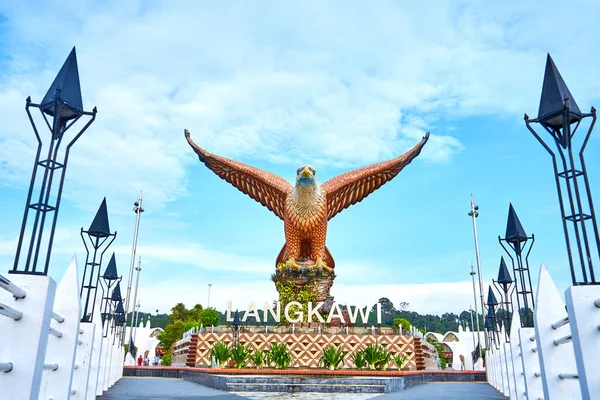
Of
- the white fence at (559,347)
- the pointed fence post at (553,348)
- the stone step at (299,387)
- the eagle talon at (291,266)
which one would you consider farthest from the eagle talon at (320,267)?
the pointed fence post at (553,348)

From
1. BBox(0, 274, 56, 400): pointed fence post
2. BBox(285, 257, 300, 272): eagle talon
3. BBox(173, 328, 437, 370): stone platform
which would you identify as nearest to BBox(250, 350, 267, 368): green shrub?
BBox(173, 328, 437, 370): stone platform

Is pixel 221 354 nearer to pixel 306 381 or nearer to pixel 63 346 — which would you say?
pixel 306 381

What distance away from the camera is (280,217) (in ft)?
74.3

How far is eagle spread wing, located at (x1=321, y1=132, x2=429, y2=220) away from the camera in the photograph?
864 inches

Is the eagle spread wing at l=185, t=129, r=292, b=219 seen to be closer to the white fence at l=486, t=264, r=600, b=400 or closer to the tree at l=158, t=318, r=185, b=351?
the white fence at l=486, t=264, r=600, b=400

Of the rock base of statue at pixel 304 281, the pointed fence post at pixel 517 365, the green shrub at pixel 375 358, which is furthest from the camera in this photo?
the rock base of statue at pixel 304 281

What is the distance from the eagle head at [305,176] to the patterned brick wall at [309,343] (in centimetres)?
637

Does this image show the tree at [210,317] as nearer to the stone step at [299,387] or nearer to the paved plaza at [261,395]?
the paved plaza at [261,395]

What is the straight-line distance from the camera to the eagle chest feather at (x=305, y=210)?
66.3 ft

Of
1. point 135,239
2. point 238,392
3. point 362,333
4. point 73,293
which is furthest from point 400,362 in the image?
point 135,239

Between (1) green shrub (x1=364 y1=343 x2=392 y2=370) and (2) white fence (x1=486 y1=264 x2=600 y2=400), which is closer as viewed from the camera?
(2) white fence (x1=486 y1=264 x2=600 y2=400)

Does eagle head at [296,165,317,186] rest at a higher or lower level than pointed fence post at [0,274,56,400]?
higher

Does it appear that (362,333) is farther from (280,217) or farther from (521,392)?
(521,392)

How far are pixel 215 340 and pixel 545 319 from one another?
47.8 feet
